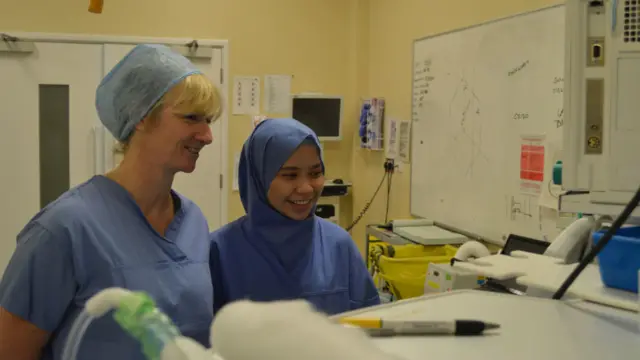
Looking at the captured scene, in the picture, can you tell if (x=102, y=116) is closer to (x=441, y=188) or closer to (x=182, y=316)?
(x=182, y=316)

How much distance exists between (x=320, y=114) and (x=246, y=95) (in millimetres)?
504

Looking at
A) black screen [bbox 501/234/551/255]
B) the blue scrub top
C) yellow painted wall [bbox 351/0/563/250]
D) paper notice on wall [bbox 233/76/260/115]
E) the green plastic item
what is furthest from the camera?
paper notice on wall [bbox 233/76/260/115]

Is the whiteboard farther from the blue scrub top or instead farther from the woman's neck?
the woman's neck

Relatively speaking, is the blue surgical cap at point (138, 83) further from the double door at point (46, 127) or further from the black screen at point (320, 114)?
the black screen at point (320, 114)

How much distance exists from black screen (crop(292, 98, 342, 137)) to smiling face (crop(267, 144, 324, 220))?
2.61 meters

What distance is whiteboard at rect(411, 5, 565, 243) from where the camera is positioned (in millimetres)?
2494

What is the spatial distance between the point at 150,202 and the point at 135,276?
20 centimetres

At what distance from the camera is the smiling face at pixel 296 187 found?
158cm

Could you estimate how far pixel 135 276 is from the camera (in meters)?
1.27

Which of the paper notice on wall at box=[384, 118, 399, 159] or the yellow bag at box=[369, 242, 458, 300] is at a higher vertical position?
the paper notice on wall at box=[384, 118, 399, 159]

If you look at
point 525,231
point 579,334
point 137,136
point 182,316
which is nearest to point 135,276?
point 182,316

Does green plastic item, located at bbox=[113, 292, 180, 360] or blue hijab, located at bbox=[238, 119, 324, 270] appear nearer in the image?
green plastic item, located at bbox=[113, 292, 180, 360]

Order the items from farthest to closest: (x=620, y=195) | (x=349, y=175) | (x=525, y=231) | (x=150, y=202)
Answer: (x=349, y=175), (x=525, y=231), (x=150, y=202), (x=620, y=195)

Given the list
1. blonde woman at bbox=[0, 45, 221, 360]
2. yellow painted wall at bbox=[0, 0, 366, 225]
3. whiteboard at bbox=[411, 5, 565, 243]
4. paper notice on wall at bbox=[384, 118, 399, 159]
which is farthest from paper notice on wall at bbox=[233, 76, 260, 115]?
blonde woman at bbox=[0, 45, 221, 360]
